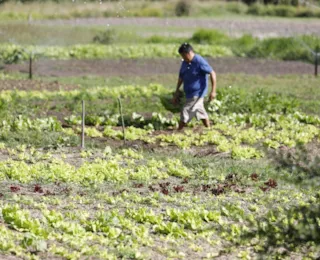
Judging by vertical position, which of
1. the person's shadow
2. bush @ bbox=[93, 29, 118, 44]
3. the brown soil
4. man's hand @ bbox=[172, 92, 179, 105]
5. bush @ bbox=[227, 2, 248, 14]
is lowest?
bush @ bbox=[227, 2, 248, 14]

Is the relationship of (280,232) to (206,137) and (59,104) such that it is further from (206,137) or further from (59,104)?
(59,104)

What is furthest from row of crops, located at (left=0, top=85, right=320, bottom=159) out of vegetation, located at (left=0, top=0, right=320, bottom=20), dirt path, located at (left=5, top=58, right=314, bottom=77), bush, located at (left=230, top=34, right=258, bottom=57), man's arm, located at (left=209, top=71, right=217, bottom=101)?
vegetation, located at (left=0, top=0, right=320, bottom=20)

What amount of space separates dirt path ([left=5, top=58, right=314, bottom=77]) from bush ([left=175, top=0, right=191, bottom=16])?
16.2 metres

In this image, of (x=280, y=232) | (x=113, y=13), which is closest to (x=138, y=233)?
(x=280, y=232)

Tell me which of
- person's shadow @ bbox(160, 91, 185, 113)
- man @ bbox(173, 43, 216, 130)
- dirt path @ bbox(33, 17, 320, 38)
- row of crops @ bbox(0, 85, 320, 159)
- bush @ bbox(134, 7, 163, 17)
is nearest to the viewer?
row of crops @ bbox(0, 85, 320, 159)

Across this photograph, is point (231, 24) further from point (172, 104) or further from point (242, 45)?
point (172, 104)

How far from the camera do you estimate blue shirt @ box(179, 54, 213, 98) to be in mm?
16062

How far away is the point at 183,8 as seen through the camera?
45812 millimetres

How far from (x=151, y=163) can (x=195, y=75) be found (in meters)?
3.47

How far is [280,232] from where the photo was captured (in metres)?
7.50

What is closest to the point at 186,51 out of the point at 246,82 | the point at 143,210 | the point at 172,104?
the point at 172,104

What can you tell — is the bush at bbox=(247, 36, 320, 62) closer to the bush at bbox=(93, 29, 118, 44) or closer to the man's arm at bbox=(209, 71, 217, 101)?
the bush at bbox=(93, 29, 118, 44)

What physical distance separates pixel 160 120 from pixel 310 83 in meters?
8.54

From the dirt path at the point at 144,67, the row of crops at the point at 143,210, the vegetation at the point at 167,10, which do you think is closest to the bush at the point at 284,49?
the dirt path at the point at 144,67
